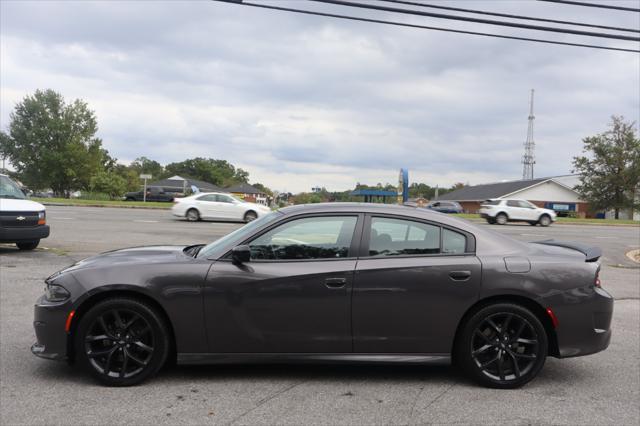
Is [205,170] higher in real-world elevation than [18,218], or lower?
higher

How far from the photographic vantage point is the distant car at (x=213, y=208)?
2309cm

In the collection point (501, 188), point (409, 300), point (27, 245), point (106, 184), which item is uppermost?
point (501, 188)

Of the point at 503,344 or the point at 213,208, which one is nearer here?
the point at 503,344

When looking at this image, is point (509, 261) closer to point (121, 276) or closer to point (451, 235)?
point (451, 235)

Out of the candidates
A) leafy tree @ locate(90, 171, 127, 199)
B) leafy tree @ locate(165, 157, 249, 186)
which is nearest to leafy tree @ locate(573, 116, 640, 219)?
leafy tree @ locate(90, 171, 127, 199)

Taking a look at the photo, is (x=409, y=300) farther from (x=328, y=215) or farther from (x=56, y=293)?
(x=56, y=293)

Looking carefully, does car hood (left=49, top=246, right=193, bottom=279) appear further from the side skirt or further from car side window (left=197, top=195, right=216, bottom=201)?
car side window (left=197, top=195, right=216, bottom=201)

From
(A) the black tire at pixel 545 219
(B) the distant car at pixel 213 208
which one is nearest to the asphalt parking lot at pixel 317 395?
(B) the distant car at pixel 213 208

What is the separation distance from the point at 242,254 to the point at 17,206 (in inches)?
332

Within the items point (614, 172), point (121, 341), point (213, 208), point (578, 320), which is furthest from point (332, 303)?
point (614, 172)

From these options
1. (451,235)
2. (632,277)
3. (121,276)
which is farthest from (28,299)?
(632,277)

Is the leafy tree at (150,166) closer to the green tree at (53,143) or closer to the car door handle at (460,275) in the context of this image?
the green tree at (53,143)

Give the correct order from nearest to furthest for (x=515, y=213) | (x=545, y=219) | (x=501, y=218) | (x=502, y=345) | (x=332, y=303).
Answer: (x=332, y=303), (x=502, y=345), (x=545, y=219), (x=515, y=213), (x=501, y=218)

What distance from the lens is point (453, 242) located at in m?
4.22
